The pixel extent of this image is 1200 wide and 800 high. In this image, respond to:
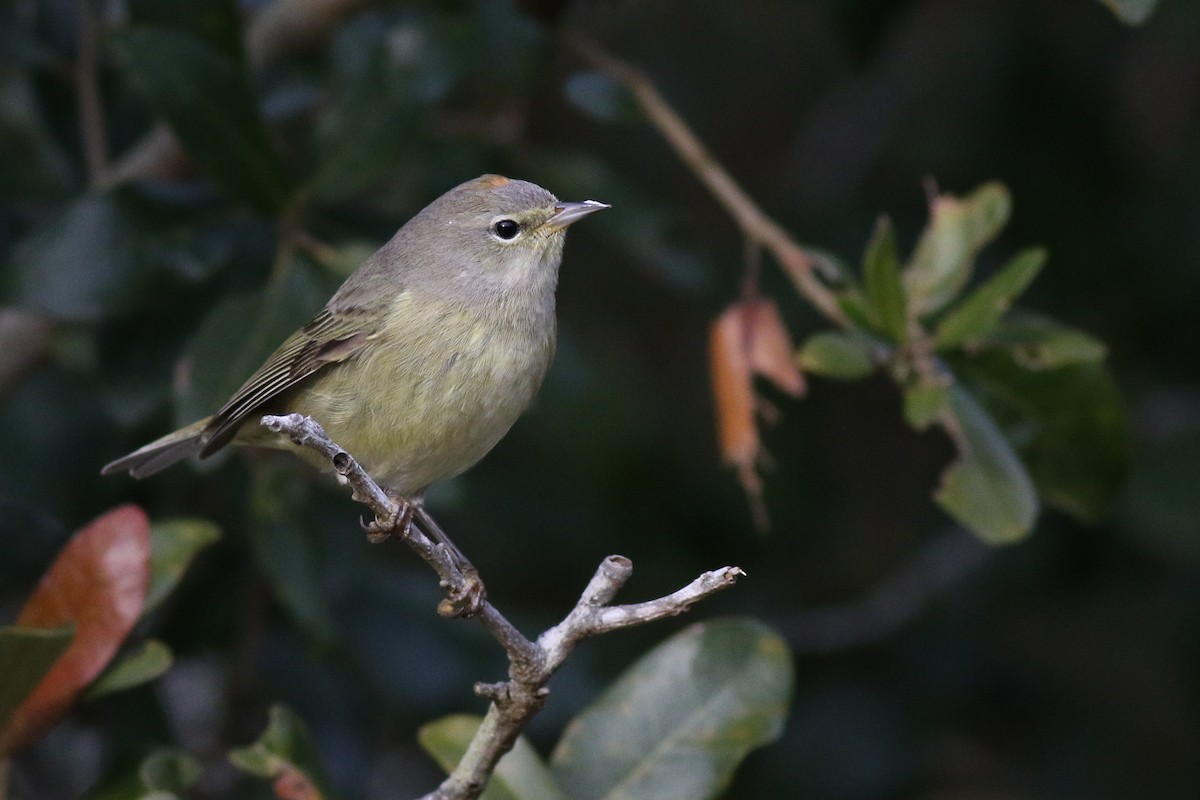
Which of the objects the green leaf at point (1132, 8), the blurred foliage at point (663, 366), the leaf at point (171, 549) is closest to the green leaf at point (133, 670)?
the blurred foliage at point (663, 366)

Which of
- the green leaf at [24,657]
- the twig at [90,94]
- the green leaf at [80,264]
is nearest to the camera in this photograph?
the green leaf at [24,657]

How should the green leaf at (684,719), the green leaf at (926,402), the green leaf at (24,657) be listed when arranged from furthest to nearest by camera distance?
the green leaf at (926,402) → the green leaf at (684,719) → the green leaf at (24,657)

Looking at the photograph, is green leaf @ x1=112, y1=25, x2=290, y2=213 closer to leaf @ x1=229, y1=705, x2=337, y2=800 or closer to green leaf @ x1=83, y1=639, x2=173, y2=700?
green leaf @ x1=83, y1=639, x2=173, y2=700

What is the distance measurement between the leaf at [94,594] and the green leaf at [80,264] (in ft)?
2.36

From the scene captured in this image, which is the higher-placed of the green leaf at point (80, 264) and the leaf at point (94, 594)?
the green leaf at point (80, 264)

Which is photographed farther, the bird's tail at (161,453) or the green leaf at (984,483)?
the bird's tail at (161,453)

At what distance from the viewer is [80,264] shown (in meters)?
3.54

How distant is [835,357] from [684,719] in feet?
2.88

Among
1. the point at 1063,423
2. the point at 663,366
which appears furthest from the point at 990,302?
the point at 663,366

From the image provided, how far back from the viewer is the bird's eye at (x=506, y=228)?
3.61 metres

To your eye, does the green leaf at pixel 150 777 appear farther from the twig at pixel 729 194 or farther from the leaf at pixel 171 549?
the twig at pixel 729 194

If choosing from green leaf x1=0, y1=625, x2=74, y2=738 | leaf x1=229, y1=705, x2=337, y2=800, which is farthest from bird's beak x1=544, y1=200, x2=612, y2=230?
green leaf x1=0, y1=625, x2=74, y2=738

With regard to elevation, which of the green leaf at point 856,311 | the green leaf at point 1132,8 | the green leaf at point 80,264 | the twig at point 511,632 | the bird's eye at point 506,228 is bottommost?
the twig at point 511,632

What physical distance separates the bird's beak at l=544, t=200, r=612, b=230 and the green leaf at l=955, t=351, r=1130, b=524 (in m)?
0.98
